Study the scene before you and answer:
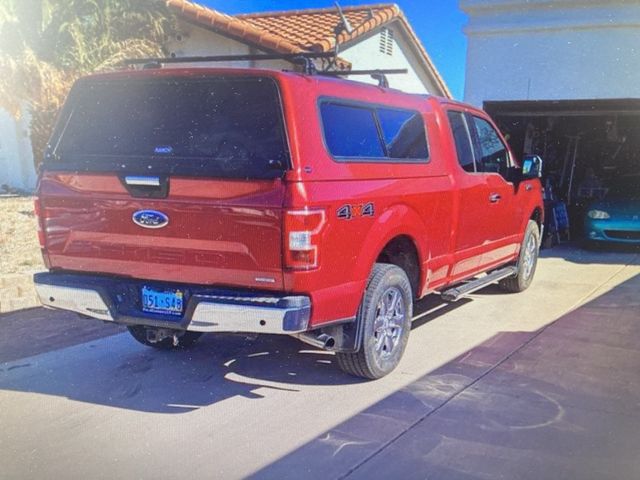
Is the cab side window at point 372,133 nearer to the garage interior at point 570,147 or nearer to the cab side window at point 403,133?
the cab side window at point 403,133

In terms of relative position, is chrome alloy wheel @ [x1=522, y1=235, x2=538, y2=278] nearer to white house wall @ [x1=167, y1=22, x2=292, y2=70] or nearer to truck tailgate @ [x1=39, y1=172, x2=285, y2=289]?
truck tailgate @ [x1=39, y1=172, x2=285, y2=289]

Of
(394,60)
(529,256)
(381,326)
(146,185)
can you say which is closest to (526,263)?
(529,256)

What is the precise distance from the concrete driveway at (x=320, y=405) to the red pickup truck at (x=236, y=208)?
0.47 metres

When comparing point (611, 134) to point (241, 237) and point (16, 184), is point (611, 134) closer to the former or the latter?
point (241, 237)

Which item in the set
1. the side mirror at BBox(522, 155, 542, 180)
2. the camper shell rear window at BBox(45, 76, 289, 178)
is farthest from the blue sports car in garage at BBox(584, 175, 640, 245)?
the camper shell rear window at BBox(45, 76, 289, 178)

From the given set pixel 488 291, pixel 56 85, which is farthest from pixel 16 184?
pixel 488 291

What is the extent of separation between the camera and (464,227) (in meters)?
5.60

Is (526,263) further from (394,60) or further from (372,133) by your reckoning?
(394,60)

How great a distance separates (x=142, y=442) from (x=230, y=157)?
175 cm

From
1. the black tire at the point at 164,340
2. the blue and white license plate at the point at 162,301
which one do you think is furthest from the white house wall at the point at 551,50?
the blue and white license plate at the point at 162,301

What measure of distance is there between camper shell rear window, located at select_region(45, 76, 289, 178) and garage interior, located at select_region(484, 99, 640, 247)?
841 cm

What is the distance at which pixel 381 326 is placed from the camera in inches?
177

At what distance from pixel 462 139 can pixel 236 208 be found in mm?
2887

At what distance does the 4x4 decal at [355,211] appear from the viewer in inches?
153
